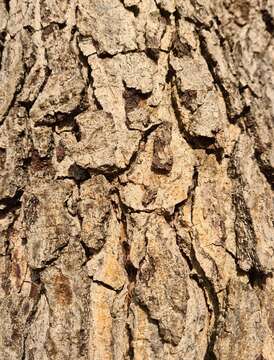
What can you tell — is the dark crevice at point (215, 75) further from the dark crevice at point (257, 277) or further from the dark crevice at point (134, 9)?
the dark crevice at point (257, 277)

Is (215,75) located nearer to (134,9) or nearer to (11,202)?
(134,9)

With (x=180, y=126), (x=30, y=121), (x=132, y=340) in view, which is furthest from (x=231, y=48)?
(x=132, y=340)

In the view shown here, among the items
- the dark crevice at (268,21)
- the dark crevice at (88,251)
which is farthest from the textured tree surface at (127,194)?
the dark crevice at (268,21)

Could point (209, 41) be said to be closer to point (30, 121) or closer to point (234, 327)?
point (30, 121)

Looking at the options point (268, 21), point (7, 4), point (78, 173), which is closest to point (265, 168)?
point (78, 173)

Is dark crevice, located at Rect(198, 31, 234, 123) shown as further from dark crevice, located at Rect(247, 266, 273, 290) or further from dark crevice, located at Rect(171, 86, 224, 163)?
dark crevice, located at Rect(247, 266, 273, 290)

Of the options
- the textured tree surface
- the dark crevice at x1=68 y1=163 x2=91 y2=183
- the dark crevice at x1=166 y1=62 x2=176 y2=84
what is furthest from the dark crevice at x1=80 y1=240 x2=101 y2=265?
the dark crevice at x1=166 y1=62 x2=176 y2=84
